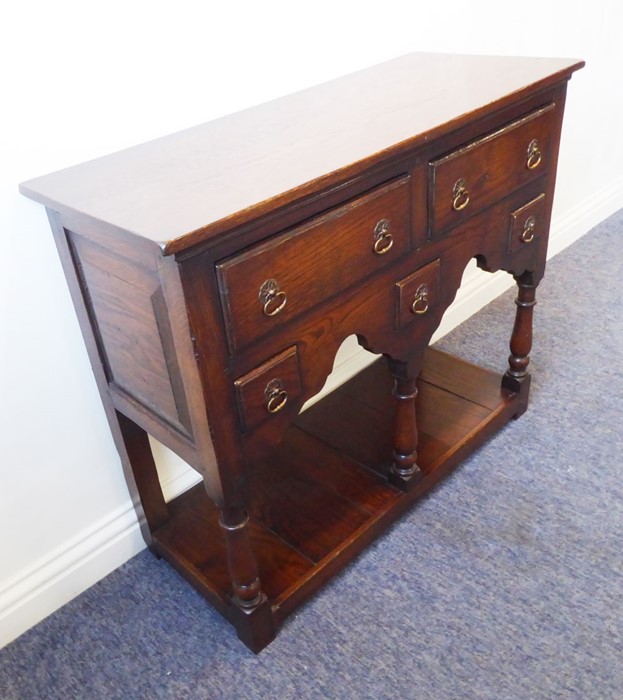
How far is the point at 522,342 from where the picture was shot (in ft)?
5.56

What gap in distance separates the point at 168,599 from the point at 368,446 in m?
0.56

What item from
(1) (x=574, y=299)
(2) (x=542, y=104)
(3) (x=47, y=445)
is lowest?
(1) (x=574, y=299)

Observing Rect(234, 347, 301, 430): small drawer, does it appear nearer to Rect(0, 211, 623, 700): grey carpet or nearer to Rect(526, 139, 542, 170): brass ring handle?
Rect(0, 211, 623, 700): grey carpet

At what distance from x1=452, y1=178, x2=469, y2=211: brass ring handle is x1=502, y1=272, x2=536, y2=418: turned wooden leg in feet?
1.31

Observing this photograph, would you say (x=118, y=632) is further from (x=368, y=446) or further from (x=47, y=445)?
(x=368, y=446)

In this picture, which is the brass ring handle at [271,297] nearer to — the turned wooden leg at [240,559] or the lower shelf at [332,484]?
the turned wooden leg at [240,559]

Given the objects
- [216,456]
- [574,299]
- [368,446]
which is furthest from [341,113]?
[574,299]

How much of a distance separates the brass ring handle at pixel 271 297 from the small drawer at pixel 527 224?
658 mm

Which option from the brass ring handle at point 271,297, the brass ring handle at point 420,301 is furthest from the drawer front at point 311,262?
the brass ring handle at point 420,301

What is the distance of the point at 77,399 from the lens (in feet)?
4.31

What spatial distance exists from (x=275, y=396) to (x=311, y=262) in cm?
21

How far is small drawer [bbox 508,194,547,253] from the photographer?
145 cm

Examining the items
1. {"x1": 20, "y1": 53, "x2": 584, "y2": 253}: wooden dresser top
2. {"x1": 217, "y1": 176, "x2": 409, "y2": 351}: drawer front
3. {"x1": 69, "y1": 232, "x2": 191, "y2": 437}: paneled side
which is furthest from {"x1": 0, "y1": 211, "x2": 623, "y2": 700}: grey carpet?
{"x1": 20, "y1": 53, "x2": 584, "y2": 253}: wooden dresser top

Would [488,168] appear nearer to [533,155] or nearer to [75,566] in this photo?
[533,155]
